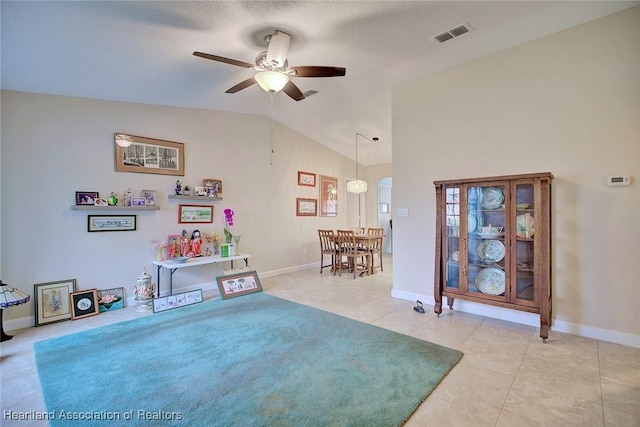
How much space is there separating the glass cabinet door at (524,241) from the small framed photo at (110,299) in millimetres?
4685

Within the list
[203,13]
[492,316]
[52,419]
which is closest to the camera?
[52,419]

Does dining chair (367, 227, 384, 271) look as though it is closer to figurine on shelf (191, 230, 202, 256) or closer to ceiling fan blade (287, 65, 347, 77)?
figurine on shelf (191, 230, 202, 256)

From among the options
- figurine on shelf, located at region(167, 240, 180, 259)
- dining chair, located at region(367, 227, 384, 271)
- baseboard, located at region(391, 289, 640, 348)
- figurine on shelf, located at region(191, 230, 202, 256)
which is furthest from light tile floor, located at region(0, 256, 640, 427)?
dining chair, located at region(367, 227, 384, 271)

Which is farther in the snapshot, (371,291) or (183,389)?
(371,291)

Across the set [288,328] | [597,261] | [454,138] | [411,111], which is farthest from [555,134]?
[288,328]

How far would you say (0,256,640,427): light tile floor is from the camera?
1.78 meters

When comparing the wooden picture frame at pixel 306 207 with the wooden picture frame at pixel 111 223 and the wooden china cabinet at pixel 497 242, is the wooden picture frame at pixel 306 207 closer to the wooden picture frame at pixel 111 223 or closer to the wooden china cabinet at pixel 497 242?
the wooden picture frame at pixel 111 223

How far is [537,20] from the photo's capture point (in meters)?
2.83

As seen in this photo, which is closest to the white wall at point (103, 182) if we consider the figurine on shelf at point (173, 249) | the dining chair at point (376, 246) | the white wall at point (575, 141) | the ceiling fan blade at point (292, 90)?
the figurine on shelf at point (173, 249)

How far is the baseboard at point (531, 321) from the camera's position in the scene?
2729 millimetres

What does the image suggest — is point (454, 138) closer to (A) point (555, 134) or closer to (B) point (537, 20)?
(A) point (555, 134)

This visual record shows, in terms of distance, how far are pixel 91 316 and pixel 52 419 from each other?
2.11 m

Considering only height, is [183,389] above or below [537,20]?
below

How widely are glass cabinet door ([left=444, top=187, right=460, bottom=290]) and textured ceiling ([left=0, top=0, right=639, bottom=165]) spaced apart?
1671 millimetres
